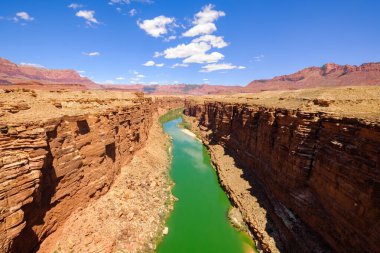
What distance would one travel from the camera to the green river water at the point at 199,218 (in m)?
19.5

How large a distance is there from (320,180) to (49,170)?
1938cm

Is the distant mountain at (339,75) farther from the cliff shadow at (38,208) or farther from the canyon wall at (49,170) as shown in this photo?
the cliff shadow at (38,208)

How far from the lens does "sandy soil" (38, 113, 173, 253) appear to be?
1563cm

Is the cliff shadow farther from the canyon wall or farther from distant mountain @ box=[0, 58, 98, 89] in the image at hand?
distant mountain @ box=[0, 58, 98, 89]

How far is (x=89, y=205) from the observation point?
1848cm

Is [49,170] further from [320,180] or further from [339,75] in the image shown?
[339,75]

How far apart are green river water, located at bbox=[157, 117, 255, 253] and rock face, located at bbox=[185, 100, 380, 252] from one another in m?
2.76

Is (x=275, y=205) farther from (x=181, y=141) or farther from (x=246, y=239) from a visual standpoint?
(x=181, y=141)

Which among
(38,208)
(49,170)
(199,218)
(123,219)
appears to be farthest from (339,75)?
(38,208)

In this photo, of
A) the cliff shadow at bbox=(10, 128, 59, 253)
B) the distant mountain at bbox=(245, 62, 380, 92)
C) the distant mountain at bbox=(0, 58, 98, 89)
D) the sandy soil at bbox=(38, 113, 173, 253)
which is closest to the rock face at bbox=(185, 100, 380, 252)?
the sandy soil at bbox=(38, 113, 173, 253)

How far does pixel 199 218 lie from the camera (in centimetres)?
2339

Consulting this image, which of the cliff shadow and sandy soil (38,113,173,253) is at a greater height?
the cliff shadow

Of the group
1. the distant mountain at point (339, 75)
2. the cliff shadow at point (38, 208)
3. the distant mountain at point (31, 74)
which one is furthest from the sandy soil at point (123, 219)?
the distant mountain at point (339, 75)

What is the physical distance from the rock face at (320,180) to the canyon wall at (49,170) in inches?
613
